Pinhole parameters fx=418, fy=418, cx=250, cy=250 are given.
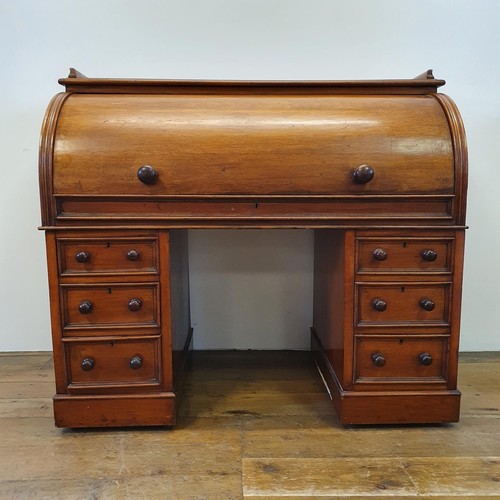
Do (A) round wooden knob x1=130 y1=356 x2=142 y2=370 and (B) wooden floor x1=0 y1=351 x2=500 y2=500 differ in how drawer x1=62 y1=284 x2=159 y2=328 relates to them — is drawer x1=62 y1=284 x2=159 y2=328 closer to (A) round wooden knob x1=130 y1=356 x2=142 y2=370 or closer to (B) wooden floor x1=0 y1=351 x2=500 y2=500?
(A) round wooden knob x1=130 y1=356 x2=142 y2=370

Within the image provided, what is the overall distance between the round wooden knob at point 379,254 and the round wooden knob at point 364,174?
0.85 ft

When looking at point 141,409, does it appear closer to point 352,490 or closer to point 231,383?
point 231,383

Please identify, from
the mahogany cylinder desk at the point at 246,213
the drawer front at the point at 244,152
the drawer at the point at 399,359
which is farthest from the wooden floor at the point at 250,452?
the drawer front at the point at 244,152

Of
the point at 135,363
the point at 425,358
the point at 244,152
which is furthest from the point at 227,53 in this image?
the point at 425,358

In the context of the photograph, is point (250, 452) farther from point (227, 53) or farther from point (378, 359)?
point (227, 53)

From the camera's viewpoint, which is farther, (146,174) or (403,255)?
(403,255)

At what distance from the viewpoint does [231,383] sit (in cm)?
195

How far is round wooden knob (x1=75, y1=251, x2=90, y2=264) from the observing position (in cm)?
147

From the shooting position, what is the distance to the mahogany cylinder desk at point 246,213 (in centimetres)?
146

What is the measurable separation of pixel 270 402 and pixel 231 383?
0.25m

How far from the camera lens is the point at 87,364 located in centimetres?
151

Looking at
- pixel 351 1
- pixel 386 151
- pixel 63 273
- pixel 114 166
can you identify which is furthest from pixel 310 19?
pixel 63 273

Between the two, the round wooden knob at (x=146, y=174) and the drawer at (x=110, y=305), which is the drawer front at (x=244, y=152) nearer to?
the round wooden knob at (x=146, y=174)

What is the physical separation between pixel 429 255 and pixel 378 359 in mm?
425
